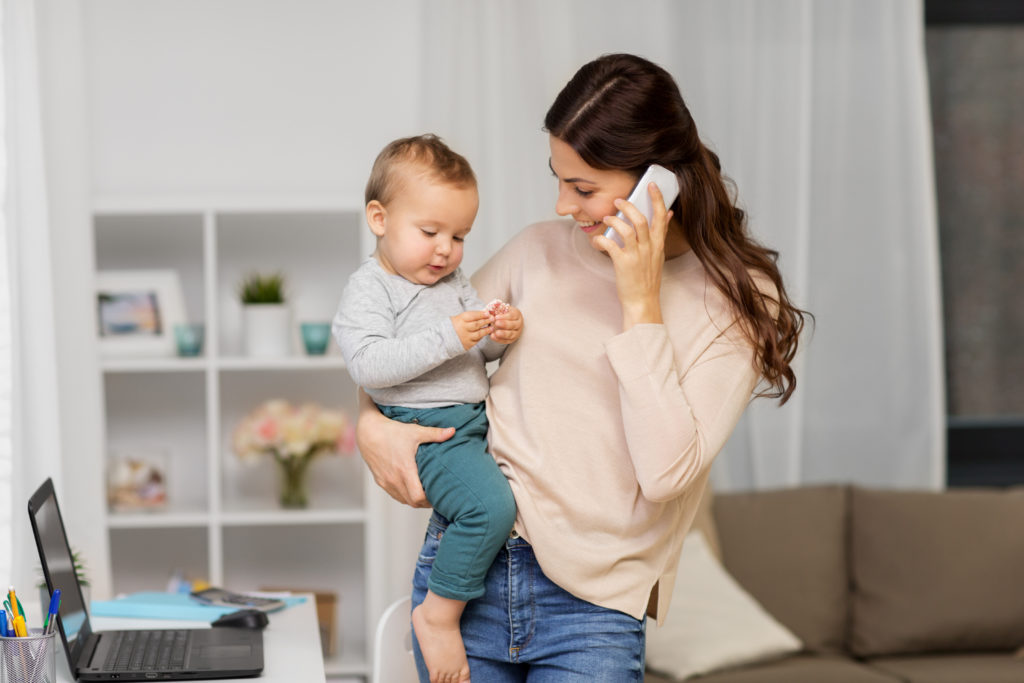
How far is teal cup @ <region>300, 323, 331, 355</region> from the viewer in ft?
9.78

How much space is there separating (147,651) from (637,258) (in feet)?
3.09

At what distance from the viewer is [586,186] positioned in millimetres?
1421

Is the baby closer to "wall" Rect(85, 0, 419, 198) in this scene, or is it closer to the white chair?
the white chair

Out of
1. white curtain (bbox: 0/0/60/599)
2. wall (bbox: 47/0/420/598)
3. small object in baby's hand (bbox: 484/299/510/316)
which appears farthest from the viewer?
wall (bbox: 47/0/420/598)

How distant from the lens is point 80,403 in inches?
110

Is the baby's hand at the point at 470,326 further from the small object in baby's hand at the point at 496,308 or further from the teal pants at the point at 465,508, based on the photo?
the teal pants at the point at 465,508

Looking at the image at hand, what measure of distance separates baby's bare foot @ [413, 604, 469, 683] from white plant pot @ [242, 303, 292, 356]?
1.68 m

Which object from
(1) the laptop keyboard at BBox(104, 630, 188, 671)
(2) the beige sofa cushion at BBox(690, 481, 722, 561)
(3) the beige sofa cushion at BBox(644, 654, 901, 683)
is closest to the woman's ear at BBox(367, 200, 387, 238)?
(1) the laptop keyboard at BBox(104, 630, 188, 671)

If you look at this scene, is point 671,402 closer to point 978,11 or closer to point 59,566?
point 59,566

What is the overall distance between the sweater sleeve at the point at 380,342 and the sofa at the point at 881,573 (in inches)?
59.8

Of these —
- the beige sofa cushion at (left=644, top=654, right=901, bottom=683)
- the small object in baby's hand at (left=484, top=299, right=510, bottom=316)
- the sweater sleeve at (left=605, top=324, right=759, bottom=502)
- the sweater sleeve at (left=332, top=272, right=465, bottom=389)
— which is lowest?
the beige sofa cushion at (left=644, top=654, right=901, bottom=683)

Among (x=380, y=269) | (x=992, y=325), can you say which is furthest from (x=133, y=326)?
(x=992, y=325)

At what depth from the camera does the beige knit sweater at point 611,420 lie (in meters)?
1.34

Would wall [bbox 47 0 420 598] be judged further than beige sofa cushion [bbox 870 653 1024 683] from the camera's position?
Yes
